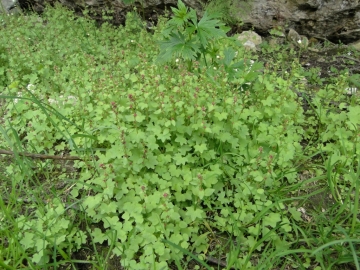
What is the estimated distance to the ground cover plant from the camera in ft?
6.41

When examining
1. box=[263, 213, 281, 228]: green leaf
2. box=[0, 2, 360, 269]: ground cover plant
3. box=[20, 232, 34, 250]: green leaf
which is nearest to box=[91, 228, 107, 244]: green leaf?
box=[0, 2, 360, 269]: ground cover plant

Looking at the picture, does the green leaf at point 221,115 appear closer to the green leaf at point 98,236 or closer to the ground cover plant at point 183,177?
the ground cover plant at point 183,177

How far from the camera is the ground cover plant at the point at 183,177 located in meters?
1.96

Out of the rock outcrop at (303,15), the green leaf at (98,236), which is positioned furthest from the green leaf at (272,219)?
the rock outcrop at (303,15)

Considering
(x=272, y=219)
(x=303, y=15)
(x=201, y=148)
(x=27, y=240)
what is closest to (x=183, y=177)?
(x=201, y=148)

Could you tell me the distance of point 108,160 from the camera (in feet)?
7.54

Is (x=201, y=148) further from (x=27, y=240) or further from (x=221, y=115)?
(x=27, y=240)

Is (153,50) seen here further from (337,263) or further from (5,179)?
(337,263)

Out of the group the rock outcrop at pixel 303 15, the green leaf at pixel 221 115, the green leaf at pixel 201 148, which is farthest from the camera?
the rock outcrop at pixel 303 15

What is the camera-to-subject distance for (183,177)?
2232 mm

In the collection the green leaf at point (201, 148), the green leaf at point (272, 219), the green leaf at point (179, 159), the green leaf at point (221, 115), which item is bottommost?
the green leaf at point (272, 219)

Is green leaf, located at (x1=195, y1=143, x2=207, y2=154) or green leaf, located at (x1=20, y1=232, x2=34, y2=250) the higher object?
green leaf, located at (x1=195, y1=143, x2=207, y2=154)

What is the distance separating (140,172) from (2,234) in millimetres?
976

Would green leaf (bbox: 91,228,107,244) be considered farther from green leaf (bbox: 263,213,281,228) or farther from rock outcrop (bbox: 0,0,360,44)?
rock outcrop (bbox: 0,0,360,44)
